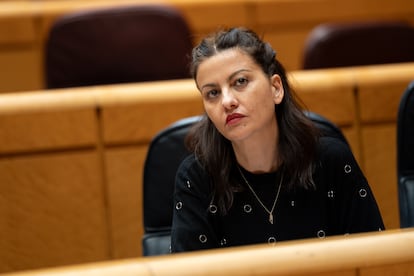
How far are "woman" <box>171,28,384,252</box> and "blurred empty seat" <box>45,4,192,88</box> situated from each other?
0.39 m

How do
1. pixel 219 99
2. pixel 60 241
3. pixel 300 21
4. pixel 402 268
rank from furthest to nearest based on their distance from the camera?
pixel 300 21, pixel 60 241, pixel 219 99, pixel 402 268

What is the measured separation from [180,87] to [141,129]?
0.20 feet

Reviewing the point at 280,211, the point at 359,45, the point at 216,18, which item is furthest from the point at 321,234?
the point at 216,18

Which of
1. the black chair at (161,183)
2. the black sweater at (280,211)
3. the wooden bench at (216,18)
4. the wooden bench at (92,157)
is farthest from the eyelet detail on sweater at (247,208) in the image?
the wooden bench at (216,18)

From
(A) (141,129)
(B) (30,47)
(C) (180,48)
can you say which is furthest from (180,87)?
(B) (30,47)

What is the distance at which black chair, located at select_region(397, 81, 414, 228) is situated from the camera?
2.41ft

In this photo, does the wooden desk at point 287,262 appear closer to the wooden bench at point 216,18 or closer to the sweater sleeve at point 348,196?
the sweater sleeve at point 348,196

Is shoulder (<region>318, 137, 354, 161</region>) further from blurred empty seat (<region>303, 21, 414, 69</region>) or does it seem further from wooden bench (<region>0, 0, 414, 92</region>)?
wooden bench (<region>0, 0, 414, 92</region>)

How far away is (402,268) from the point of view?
458mm

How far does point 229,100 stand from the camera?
1.97ft

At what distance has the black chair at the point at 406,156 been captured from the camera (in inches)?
29.0

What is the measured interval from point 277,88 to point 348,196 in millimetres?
98

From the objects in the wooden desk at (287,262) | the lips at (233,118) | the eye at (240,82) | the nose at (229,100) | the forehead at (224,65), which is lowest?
the wooden desk at (287,262)

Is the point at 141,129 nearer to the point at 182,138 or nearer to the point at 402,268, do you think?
the point at 182,138
